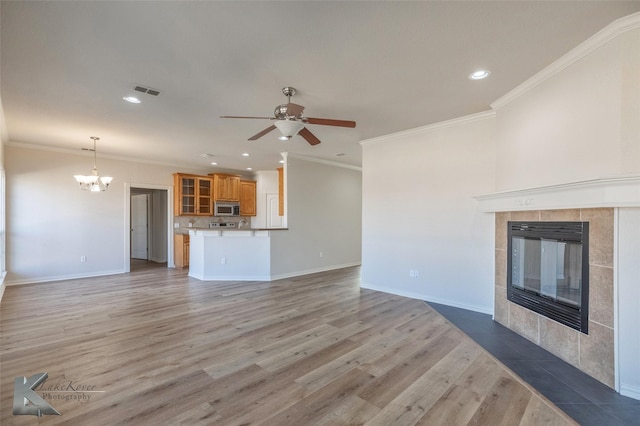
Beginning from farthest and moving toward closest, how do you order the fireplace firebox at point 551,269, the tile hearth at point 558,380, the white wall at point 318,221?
1. the white wall at point 318,221
2. the fireplace firebox at point 551,269
3. the tile hearth at point 558,380

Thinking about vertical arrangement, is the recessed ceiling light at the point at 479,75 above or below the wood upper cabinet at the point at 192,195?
above

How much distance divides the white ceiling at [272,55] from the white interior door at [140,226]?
17.8ft

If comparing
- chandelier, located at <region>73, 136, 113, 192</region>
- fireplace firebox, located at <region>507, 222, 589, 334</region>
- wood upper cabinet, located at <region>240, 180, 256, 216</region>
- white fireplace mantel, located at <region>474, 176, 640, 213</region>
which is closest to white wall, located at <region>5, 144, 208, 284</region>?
chandelier, located at <region>73, 136, 113, 192</region>

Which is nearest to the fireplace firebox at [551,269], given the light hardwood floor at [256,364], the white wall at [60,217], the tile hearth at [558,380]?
the tile hearth at [558,380]

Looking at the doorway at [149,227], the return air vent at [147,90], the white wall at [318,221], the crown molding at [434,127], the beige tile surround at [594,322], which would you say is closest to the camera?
the beige tile surround at [594,322]

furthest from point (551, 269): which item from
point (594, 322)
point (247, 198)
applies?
point (247, 198)

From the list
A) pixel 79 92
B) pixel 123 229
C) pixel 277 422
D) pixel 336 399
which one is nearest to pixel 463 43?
pixel 336 399

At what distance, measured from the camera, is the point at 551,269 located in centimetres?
289

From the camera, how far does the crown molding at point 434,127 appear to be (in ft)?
12.7

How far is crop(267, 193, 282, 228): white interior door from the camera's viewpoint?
882cm

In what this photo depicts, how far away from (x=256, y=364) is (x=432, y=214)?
3225mm

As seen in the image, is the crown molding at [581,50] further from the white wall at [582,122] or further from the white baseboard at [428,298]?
the white baseboard at [428,298]

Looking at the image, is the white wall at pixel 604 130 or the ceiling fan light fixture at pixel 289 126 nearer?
the white wall at pixel 604 130

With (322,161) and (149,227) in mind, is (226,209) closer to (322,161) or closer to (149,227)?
(149,227)
